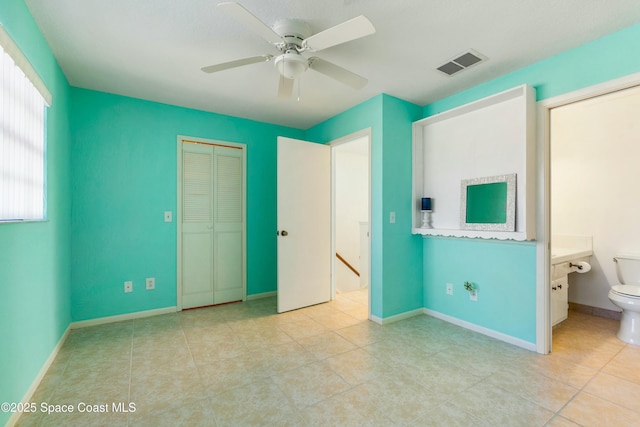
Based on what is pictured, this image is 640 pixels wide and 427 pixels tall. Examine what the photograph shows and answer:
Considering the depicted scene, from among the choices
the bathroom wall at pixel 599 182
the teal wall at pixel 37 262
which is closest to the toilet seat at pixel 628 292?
the bathroom wall at pixel 599 182

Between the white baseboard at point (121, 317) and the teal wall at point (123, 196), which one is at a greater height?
the teal wall at point (123, 196)

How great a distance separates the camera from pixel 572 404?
163 centimetres

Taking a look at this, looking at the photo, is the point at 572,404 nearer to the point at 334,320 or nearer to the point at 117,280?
the point at 334,320

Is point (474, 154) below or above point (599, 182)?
above

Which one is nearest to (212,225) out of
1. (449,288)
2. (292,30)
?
(292,30)

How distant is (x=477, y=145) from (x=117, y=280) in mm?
3918

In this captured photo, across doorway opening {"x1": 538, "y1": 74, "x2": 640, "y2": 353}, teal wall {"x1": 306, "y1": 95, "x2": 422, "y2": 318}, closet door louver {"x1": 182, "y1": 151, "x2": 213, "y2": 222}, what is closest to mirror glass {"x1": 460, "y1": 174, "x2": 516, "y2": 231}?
teal wall {"x1": 306, "y1": 95, "x2": 422, "y2": 318}

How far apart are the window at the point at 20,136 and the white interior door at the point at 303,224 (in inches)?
77.8

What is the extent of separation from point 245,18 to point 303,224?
7.68ft

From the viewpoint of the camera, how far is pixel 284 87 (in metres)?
2.12

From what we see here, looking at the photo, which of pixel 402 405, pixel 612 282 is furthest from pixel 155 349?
pixel 612 282

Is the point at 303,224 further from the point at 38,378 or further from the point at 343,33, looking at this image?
the point at 38,378

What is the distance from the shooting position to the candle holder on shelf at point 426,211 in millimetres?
3039

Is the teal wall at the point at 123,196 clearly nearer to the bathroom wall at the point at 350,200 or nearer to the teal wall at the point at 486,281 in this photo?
the bathroom wall at the point at 350,200
